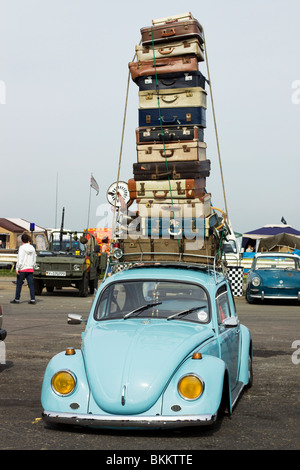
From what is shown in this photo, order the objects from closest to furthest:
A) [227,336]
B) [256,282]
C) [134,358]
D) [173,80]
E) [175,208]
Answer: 1. [134,358]
2. [227,336]
3. [175,208]
4. [173,80]
5. [256,282]

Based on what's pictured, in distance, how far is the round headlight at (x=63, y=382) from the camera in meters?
6.13

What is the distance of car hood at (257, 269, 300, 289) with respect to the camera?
20.4m

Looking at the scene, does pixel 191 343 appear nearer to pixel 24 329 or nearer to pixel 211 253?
pixel 211 253

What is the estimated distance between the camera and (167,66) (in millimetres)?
11016

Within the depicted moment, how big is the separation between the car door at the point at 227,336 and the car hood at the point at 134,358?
0.25 meters

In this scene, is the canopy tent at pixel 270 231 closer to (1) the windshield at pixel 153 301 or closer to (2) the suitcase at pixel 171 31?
(2) the suitcase at pixel 171 31

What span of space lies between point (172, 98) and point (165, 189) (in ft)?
4.68

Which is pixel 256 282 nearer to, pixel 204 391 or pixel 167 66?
pixel 167 66

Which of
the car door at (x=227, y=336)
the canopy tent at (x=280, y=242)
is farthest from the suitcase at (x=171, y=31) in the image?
the canopy tent at (x=280, y=242)

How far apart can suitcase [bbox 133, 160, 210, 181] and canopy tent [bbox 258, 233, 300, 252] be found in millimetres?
28749

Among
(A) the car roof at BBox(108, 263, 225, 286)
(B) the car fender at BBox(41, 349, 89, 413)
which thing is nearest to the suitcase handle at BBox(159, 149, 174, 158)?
(A) the car roof at BBox(108, 263, 225, 286)

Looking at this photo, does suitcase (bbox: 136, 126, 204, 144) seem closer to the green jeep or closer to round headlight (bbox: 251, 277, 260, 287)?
round headlight (bbox: 251, 277, 260, 287)

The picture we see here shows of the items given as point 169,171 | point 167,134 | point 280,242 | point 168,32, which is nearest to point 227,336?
point 169,171

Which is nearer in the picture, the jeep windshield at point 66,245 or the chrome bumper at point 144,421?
the chrome bumper at point 144,421
